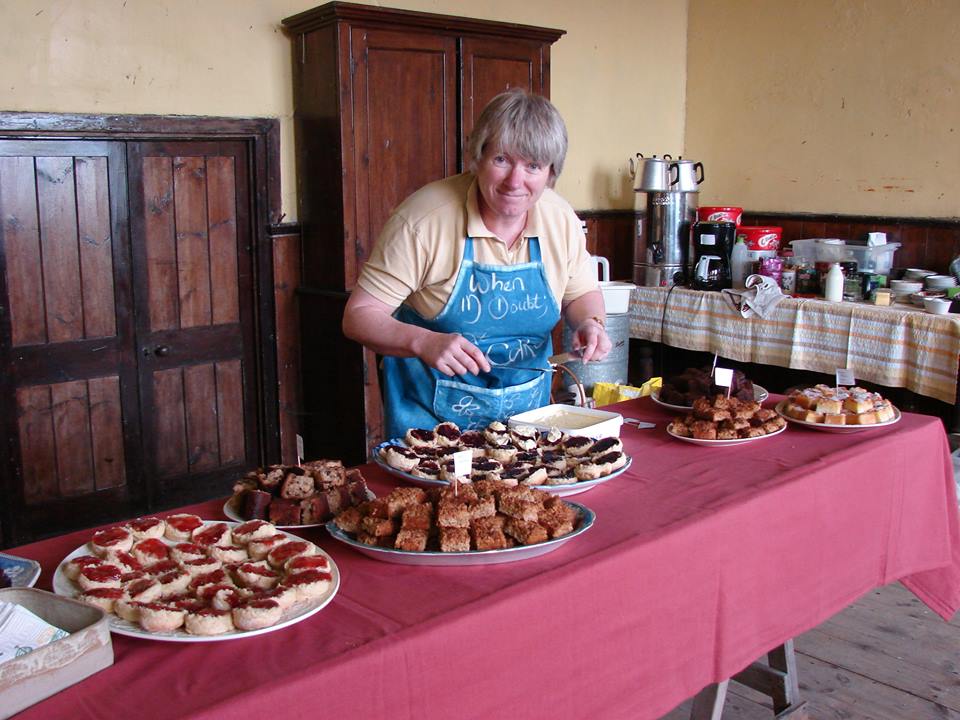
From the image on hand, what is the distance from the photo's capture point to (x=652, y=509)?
197 cm

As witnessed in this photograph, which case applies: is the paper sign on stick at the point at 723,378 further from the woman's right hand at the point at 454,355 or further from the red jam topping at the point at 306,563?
the red jam topping at the point at 306,563

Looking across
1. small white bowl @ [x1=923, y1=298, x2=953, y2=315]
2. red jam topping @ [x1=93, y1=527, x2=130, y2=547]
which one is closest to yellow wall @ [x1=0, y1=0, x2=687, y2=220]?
small white bowl @ [x1=923, y1=298, x2=953, y2=315]

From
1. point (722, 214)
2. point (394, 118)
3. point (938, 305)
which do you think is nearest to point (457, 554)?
point (394, 118)

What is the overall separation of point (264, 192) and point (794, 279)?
2.93 m

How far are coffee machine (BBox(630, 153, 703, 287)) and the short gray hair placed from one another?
134 inches

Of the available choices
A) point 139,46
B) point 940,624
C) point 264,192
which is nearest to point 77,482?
point 264,192

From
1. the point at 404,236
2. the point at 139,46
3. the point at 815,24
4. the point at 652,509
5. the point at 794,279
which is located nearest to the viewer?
the point at 652,509

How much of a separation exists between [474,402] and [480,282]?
34 cm

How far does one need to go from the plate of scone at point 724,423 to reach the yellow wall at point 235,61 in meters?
2.86

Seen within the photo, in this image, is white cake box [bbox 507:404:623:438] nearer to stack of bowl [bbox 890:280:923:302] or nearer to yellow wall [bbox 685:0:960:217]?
stack of bowl [bbox 890:280:923:302]

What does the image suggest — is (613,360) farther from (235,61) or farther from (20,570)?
(20,570)

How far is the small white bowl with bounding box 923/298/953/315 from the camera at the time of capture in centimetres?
447

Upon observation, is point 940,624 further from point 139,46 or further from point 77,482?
point 139,46

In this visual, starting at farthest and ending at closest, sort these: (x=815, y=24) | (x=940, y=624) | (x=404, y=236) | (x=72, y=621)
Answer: (x=815, y=24)
(x=940, y=624)
(x=404, y=236)
(x=72, y=621)
